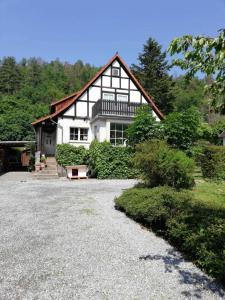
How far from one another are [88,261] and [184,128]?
1234 cm

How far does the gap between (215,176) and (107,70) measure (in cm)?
1280

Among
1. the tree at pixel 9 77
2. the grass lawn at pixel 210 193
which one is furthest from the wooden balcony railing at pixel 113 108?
the tree at pixel 9 77

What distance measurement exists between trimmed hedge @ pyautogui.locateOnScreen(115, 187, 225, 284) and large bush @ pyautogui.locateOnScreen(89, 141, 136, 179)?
28.7 ft

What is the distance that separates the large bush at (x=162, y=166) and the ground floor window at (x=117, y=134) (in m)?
10.6

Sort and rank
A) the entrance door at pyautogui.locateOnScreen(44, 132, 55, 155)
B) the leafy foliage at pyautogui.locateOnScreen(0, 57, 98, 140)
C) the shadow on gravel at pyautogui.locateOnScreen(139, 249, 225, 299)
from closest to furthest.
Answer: the shadow on gravel at pyautogui.locateOnScreen(139, 249, 225, 299), the entrance door at pyautogui.locateOnScreen(44, 132, 55, 155), the leafy foliage at pyautogui.locateOnScreen(0, 57, 98, 140)

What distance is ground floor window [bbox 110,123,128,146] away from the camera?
71.6 feet

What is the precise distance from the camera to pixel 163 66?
140 feet

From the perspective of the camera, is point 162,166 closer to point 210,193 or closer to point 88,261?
point 210,193

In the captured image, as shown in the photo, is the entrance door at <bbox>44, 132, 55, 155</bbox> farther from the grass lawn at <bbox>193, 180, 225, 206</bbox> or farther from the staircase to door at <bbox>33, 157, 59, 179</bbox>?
the grass lawn at <bbox>193, 180, 225, 206</bbox>

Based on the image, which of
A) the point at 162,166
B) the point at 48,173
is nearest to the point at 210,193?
the point at 162,166

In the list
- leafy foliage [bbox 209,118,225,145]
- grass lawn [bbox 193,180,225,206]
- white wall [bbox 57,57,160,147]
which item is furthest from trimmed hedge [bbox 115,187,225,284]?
leafy foliage [bbox 209,118,225,145]

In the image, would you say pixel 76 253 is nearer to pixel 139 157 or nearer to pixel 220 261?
pixel 220 261

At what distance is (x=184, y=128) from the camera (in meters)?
16.1

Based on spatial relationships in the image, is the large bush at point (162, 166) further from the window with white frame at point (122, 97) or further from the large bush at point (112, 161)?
the window with white frame at point (122, 97)
